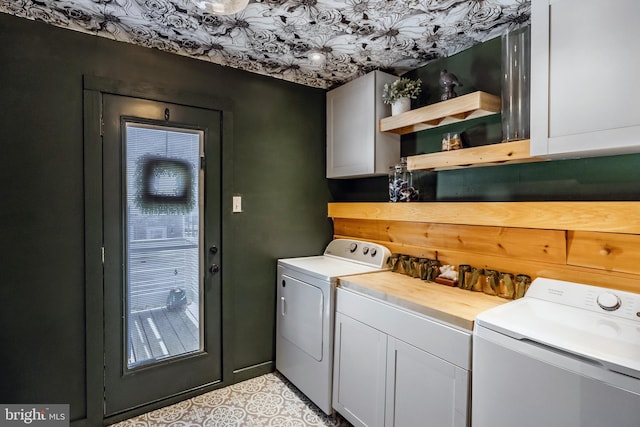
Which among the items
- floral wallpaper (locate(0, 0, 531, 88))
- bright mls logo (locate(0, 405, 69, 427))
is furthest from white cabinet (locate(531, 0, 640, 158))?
bright mls logo (locate(0, 405, 69, 427))

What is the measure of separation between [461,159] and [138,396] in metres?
2.52

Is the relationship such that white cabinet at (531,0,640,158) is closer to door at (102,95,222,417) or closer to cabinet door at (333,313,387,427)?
cabinet door at (333,313,387,427)

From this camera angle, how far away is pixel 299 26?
1.98 metres

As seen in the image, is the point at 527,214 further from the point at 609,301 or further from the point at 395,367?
the point at 395,367

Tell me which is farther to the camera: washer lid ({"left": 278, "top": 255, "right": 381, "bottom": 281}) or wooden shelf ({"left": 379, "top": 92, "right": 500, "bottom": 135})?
washer lid ({"left": 278, "top": 255, "right": 381, "bottom": 281})

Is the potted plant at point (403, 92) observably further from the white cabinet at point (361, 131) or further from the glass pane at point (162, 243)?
the glass pane at point (162, 243)

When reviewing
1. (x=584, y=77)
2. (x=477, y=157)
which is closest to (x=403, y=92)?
(x=477, y=157)

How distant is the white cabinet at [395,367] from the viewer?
1446mm

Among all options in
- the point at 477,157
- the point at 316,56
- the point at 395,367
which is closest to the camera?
the point at 395,367

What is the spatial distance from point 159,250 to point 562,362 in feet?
7.24

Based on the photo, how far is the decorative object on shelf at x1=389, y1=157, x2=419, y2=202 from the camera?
2391 mm

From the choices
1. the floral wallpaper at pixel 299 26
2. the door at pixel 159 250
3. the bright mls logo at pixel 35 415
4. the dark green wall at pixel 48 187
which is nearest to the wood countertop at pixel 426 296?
the door at pixel 159 250

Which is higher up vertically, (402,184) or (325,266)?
(402,184)

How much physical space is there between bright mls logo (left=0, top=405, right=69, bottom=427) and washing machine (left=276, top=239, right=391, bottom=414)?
→ 1390mm
